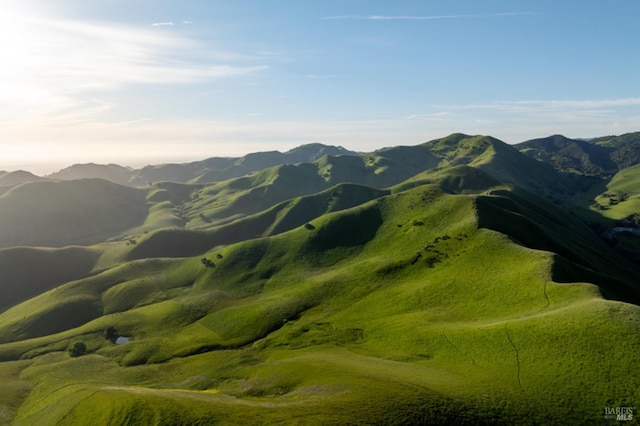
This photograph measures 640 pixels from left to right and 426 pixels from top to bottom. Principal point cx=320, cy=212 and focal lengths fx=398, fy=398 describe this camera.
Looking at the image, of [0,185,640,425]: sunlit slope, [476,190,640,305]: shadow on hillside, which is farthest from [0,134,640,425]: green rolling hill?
[476,190,640,305]: shadow on hillside

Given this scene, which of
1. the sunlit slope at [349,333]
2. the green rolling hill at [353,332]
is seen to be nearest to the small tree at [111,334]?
the green rolling hill at [353,332]

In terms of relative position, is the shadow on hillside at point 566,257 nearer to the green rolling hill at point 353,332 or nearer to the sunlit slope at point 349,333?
the green rolling hill at point 353,332

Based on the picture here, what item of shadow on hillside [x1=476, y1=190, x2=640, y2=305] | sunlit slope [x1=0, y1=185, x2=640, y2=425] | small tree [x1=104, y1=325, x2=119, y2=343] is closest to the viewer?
sunlit slope [x1=0, y1=185, x2=640, y2=425]

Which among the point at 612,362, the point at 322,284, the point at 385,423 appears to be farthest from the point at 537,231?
the point at 385,423

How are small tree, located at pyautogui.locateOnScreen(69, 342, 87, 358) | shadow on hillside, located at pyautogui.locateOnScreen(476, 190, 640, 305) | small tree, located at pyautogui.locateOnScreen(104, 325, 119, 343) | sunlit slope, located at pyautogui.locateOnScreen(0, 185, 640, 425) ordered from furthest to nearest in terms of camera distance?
small tree, located at pyautogui.locateOnScreen(104, 325, 119, 343)
small tree, located at pyautogui.locateOnScreen(69, 342, 87, 358)
shadow on hillside, located at pyautogui.locateOnScreen(476, 190, 640, 305)
sunlit slope, located at pyautogui.locateOnScreen(0, 185, 640, 425)

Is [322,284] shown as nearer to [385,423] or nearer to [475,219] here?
[475,219]

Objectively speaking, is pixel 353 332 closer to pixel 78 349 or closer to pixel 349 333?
pixel 349 333

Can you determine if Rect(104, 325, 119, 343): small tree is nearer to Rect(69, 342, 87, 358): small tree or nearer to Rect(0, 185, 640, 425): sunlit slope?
Rect(0, 185, 640, 425): sunlit slope

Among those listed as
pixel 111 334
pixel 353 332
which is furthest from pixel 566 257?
pixel 111 334
